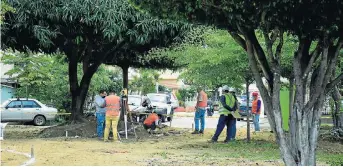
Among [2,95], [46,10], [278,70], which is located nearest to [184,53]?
[46,10]

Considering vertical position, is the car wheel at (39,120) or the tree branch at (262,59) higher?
the tree branch at (262,59)

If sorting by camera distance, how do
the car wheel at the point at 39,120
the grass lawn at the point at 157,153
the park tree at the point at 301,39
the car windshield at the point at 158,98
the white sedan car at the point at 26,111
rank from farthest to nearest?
the car windshield at the point at 158,98
the car wheel at the point at 39,120
the white sedan car at the point at 26,111
the grass lawn at the point at 157,153
the park tree at the point at 301,39

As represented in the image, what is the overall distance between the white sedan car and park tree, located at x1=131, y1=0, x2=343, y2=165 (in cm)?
2033

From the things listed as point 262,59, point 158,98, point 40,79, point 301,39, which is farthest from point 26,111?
point 301,39

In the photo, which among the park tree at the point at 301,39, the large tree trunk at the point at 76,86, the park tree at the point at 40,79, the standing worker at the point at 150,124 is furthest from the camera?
the park tree at the point at 40,79

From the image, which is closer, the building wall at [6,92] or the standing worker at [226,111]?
the standing worker at [226,111]

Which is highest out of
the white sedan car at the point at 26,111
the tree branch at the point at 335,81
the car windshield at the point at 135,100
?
the tree branch at the point at 335,81

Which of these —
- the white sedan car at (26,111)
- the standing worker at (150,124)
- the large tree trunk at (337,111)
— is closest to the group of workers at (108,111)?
the standing worker at (150,124)

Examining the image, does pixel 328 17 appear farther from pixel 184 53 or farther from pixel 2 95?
pixel 2 95

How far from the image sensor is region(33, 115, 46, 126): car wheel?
2795 cm

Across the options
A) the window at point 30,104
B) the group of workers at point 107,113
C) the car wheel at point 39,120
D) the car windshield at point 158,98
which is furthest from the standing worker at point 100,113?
the car windshield at point 158,98

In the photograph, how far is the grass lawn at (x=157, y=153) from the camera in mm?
11505

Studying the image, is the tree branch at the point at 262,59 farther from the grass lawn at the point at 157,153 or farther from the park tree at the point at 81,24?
the park tree at the point at 81,24

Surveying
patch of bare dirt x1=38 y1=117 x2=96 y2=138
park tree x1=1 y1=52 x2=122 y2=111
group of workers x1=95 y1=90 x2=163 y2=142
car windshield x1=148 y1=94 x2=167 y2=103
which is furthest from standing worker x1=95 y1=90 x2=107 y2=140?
car windshield x1=148 y1=94 x2=167 y2=103
